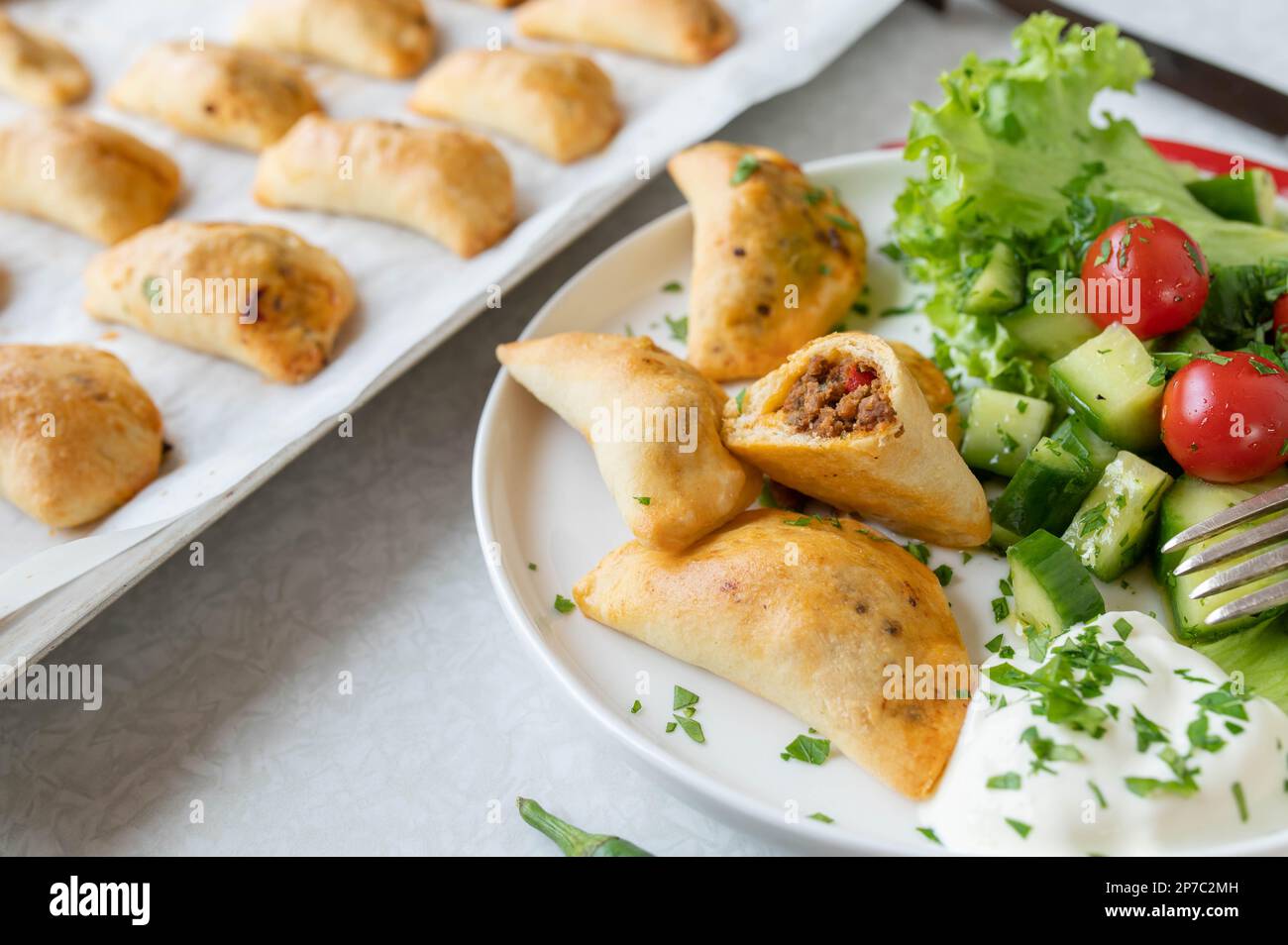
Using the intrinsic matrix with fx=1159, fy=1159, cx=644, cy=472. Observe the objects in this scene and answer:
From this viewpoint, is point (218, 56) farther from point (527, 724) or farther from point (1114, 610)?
point (1114, 610)

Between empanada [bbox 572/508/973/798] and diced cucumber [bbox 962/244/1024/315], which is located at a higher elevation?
diced cucumber [bbox 962/244/1024/315]

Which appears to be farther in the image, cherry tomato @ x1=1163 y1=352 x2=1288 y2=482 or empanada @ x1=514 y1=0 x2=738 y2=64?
empanada @ x1=514 y1=0 x2=738 y2=64

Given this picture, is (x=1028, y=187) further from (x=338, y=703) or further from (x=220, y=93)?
(x=220, y=93)

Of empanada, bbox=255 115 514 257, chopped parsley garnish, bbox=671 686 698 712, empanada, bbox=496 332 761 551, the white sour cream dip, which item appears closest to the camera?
the white sour cream dip

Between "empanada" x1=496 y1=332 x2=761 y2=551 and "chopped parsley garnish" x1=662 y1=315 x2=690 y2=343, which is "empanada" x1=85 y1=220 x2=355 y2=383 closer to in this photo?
"empanada" x1=496 y1=332 x2=761 y2=551

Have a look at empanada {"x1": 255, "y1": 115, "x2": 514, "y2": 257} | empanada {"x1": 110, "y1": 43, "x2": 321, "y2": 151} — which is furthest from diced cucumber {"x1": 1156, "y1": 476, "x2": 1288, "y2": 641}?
empanada {"x1": 110, "y1": 43, "x2": 321, "y2": 151}

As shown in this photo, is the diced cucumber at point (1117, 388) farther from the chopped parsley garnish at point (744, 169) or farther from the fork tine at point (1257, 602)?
the chopped parsley garnish at point (744, 169)

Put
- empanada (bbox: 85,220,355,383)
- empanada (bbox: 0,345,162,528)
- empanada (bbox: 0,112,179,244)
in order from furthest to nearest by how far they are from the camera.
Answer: empanada (bbox: 0,112,179,244) < empanada (bbox: 85,220,355,383) < empanada (bbox: 0,345,162,528)
